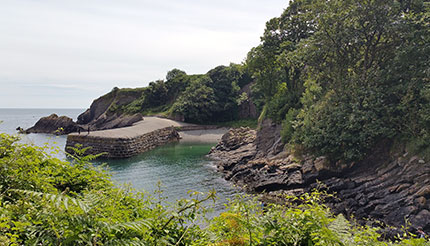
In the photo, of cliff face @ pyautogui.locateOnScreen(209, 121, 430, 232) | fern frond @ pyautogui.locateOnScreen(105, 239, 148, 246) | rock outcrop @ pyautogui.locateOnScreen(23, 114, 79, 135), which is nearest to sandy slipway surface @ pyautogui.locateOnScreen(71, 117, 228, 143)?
rock outcrop @ pyautogui.locateOnScreen(23, 114, 79, 135)

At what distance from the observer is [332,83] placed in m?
24.8

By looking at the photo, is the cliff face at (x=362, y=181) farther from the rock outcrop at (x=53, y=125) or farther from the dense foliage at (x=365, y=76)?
the rock outcrop at (x=53, y=125)

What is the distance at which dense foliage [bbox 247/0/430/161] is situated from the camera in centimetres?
1873

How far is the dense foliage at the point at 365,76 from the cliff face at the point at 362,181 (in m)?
1.02

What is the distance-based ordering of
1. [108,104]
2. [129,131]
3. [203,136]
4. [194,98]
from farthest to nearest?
[108,104]
[194,98]
[203,136]
[129,131]

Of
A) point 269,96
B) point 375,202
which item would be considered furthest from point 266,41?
point 375,202

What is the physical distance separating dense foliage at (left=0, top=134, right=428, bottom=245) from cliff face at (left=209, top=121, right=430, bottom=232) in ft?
22.9

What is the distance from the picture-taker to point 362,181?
1873 cm

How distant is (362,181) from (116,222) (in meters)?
19.2

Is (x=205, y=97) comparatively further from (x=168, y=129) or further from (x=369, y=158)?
(x=369, y=158)

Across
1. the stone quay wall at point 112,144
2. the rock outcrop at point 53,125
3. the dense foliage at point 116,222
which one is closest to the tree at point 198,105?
the stone quay wall at point 112,144

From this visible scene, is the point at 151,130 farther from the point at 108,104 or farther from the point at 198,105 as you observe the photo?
the point at 108,104

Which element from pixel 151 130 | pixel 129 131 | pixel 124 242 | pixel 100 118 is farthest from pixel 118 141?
pixel 100 118

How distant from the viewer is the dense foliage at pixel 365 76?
18.7m
